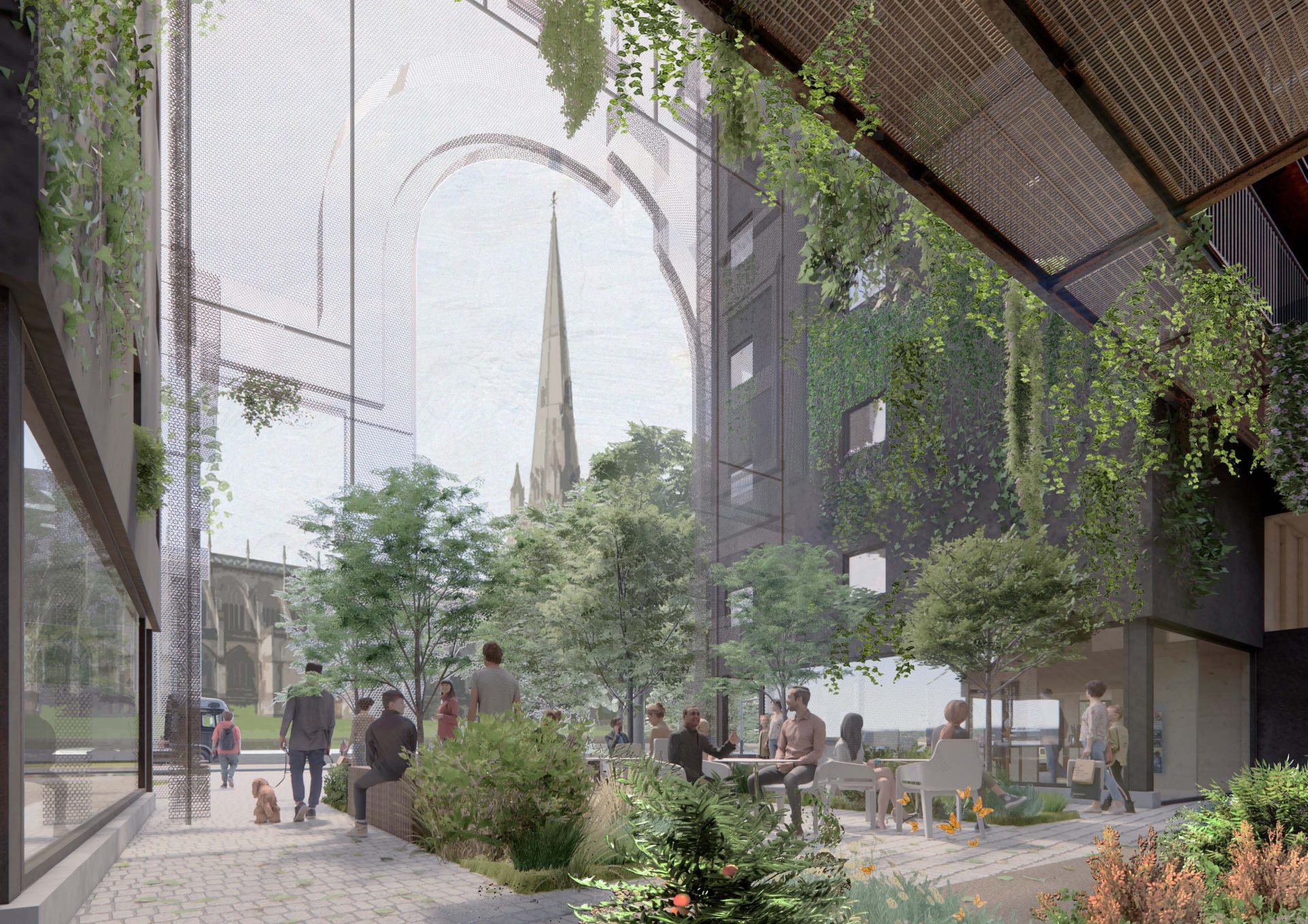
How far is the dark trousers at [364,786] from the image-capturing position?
1158 centimetres

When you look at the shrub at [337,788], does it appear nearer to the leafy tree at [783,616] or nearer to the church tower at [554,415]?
the leafy tree at [783,616]

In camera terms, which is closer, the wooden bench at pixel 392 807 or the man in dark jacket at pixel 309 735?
the wooden bench at pixel 392 807

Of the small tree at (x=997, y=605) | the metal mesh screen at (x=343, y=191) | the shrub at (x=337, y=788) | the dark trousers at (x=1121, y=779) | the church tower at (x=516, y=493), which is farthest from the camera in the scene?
the church tower at (x=516, y=493)

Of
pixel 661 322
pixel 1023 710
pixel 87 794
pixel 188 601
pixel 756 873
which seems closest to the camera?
pixel 756 873

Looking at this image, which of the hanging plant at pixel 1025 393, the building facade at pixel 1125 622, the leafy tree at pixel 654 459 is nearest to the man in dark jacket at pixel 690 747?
the hanging plant at pixel 1025 393

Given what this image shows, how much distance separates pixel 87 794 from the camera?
7.51 meters

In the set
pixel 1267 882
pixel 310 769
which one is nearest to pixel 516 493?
pixel 310 769

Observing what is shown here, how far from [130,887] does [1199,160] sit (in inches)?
339

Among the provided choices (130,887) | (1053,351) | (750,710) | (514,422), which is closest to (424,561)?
(130,887)

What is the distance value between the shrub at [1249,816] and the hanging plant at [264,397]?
14.0 m

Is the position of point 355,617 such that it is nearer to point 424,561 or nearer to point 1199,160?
point 424,561

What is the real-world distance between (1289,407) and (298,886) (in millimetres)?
9473

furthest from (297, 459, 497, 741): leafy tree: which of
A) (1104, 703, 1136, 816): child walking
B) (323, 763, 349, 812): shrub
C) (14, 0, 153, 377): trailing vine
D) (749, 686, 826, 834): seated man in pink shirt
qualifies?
(14, 0, 153, 377): trailing vine

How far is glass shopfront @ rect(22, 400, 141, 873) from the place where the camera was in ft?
16.8
